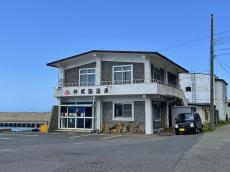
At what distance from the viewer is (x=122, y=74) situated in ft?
95.1

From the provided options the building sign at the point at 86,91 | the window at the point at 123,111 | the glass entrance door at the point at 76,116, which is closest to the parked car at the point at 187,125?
the window at the point at 123,111

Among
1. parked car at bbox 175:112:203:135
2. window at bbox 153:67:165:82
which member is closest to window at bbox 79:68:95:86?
window at bbox 153:67:165:82

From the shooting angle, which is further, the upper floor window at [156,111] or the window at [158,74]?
the window at [158,74]

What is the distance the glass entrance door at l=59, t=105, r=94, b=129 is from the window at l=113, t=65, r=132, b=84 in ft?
10.6

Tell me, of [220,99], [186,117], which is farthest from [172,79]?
[220,99]

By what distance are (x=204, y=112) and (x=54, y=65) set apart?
1583cm

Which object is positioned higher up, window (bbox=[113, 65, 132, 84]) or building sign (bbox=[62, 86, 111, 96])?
window (bbox=[113, 65, 132, 84])

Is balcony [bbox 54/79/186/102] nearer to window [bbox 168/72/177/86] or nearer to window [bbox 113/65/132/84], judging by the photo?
window [bbox 113/65/132/84]

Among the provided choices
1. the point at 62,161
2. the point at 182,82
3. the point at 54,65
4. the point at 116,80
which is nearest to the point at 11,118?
the point at 182,82

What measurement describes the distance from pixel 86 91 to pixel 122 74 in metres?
3.32

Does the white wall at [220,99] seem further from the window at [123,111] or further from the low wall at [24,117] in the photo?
the low wall at [24,117]

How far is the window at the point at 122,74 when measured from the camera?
28688mm

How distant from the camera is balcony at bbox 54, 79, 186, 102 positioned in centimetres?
2678

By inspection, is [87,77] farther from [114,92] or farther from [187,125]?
[187,125]
